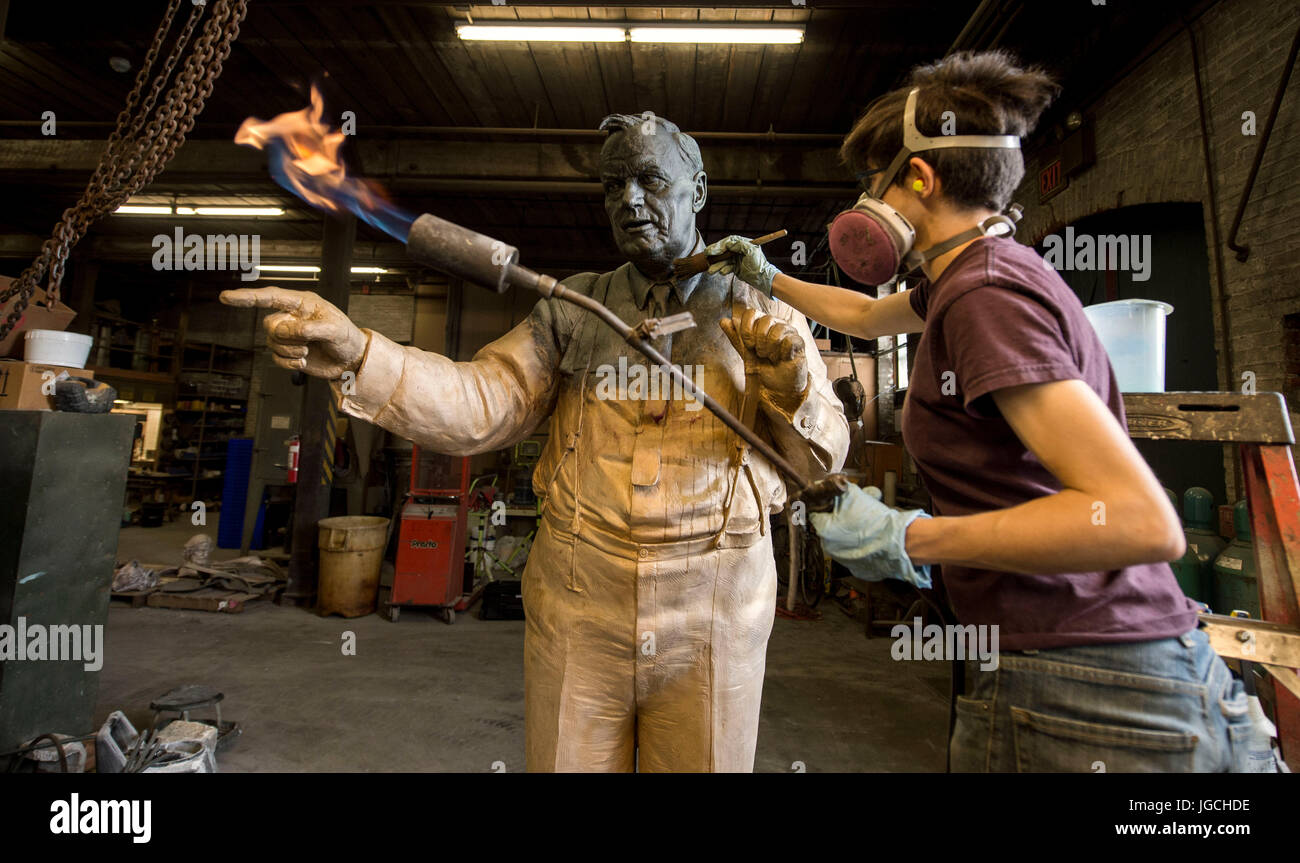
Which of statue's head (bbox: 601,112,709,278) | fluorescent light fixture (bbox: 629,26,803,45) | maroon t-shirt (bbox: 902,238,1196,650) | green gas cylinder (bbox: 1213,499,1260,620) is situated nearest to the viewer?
maroon t-shirt (bbox: 902,238,1196,650)

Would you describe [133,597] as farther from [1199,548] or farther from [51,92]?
[1199,548]

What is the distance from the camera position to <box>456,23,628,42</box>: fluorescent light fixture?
516 cm

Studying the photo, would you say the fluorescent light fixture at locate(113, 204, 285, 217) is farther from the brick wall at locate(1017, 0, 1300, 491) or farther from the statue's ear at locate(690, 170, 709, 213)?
the brick wall at locate(1017, 0, 1300, 491)

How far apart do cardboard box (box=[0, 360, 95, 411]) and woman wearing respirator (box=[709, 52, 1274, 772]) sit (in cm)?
481

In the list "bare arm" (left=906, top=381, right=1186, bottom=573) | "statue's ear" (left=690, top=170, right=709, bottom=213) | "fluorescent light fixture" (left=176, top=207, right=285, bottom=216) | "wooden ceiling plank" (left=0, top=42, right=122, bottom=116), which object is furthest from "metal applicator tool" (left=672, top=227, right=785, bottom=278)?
"fluorescent light fixture" (left=176, top=207, right=285, bottom=216)

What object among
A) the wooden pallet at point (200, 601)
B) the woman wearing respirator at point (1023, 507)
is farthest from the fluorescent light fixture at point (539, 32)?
the wooden pallet at point (200, 601)

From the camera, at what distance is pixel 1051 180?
17.7 feet

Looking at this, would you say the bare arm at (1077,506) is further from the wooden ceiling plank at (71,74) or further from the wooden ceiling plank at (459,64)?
the wooden ceiling plank at (71,74)

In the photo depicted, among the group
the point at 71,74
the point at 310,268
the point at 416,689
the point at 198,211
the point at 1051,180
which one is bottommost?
the point at 416,689

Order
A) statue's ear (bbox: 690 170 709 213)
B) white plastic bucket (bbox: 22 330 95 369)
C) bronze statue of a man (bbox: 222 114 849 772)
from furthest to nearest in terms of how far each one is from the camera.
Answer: white plastic bucket (bbox: 22 330 95 369) < statue's ear (bbox: 690 170 709 213) < bronze statue of a man (bbox: 222 114 849 772)

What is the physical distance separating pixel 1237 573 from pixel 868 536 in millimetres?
3700

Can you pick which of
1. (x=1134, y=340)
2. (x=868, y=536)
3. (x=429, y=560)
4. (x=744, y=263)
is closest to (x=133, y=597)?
(x=429, y=560)

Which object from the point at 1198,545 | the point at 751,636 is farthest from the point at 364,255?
the point at 1198,545

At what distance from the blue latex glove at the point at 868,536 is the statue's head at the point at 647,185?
105cm
